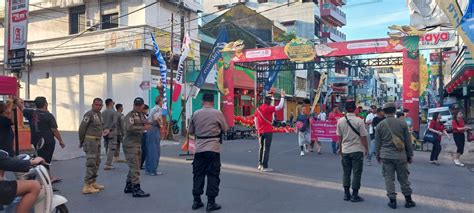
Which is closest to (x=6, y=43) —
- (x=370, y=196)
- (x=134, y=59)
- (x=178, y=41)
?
(x=370, y=196)

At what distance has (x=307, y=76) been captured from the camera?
51.2 m

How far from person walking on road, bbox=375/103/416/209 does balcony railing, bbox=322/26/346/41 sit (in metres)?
52.1

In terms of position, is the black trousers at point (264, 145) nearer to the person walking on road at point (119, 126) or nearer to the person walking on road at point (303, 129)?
the person walking on road at point (119, 126)

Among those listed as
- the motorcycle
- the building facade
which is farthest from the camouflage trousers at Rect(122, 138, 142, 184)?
the building facade

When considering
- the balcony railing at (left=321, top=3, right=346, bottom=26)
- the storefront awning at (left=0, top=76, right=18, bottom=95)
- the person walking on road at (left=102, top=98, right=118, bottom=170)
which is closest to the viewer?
the storefront awning at (left=0, top=76, right=18, bottom=95)

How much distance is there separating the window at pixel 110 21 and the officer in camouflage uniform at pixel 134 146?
1848 centimetres

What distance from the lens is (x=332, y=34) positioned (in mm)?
60969

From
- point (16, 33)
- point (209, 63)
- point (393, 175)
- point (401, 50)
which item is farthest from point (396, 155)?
point (401, 50)

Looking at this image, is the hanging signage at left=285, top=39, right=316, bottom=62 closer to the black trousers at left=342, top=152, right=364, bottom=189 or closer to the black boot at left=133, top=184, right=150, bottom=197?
the black trousers at left=342, top=152, right=364, bottom=189

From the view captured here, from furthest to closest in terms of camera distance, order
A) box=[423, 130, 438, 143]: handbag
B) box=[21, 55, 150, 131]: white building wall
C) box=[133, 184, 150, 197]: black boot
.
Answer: box=[21, 55, 150, 131]: white building wall
box=[423, 130, 438, 143]: handbag
box=[133, 184, 150, 197]: black boot

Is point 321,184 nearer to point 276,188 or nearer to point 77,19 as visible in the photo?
point 276,188

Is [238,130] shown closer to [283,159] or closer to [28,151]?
[283,159]

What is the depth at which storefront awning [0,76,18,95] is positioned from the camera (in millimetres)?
Result: 10744

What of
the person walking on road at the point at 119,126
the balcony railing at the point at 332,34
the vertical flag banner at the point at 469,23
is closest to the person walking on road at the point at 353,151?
the vertical flag banner at the point at 469,23
